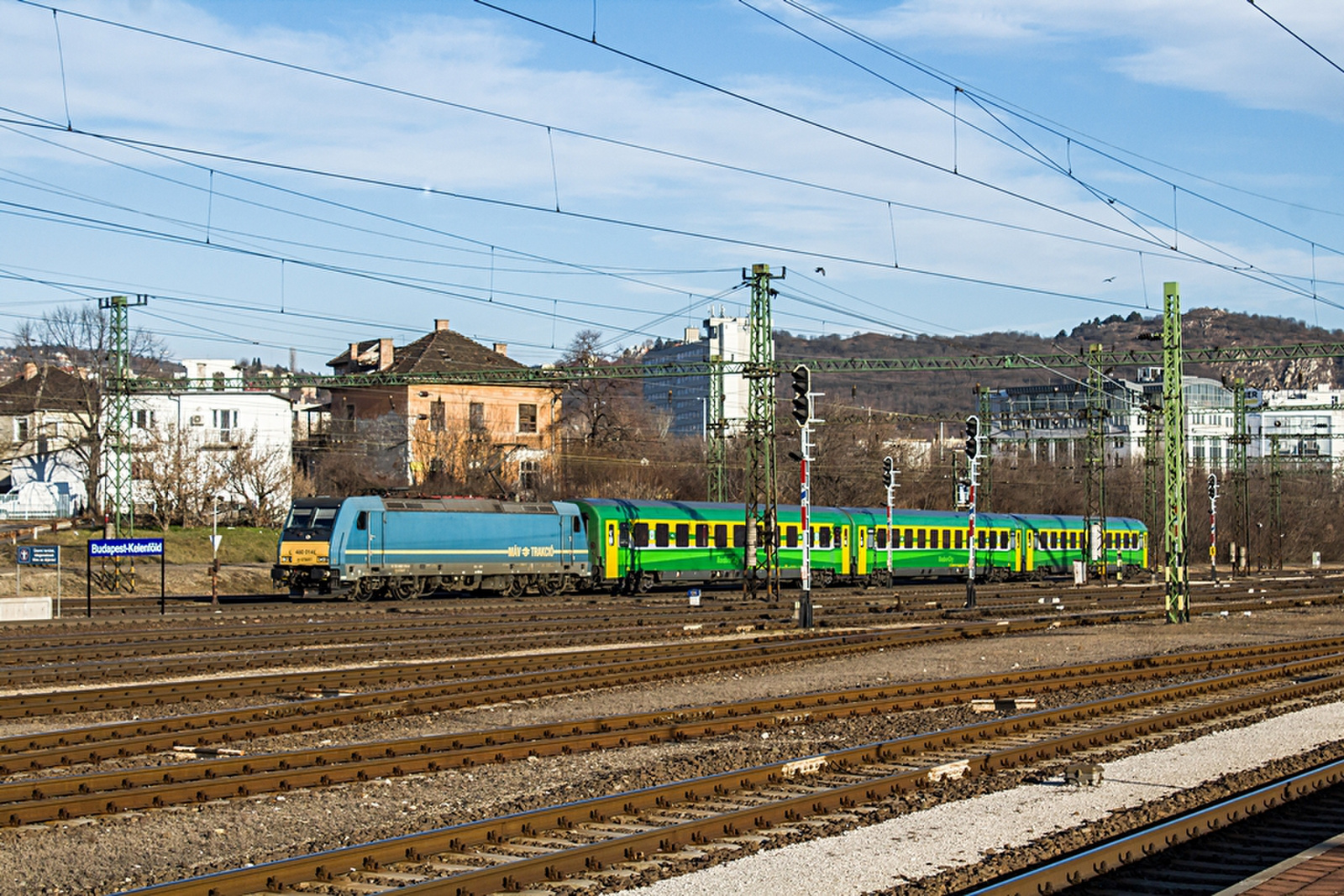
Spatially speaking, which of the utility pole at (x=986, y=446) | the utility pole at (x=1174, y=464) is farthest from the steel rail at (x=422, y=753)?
the utility pole at (x=986, y=446)

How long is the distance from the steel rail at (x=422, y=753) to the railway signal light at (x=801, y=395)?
29.7ft

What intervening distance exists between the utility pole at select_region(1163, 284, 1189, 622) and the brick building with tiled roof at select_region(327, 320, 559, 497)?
44912mm

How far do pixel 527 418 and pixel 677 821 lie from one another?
264 feet

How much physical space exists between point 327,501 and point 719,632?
45.9 ft

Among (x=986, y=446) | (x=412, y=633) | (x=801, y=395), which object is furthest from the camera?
(x=986, y=446)

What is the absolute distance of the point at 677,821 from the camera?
10.8 m

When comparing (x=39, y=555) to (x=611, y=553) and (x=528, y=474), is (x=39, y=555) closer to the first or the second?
(x=611, y=553)

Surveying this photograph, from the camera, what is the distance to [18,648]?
25453 millimetres

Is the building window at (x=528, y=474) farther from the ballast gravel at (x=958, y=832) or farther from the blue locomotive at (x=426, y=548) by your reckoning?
the ballast gravel at (x=958, y=832)

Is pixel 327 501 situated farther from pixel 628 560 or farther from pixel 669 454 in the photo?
pixel 669 454

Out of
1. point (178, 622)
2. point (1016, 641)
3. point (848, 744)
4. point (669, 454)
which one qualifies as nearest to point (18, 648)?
point (178, 622)

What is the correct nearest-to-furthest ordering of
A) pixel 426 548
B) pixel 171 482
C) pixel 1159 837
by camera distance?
pixel 1159 837
pixel 426 548
pixel 171 482

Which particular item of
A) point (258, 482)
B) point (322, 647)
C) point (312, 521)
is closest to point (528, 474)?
point (258, 482)

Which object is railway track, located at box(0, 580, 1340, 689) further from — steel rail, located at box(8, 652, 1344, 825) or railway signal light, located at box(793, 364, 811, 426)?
steel rail, located at box(8, 652, 1344, 825)
